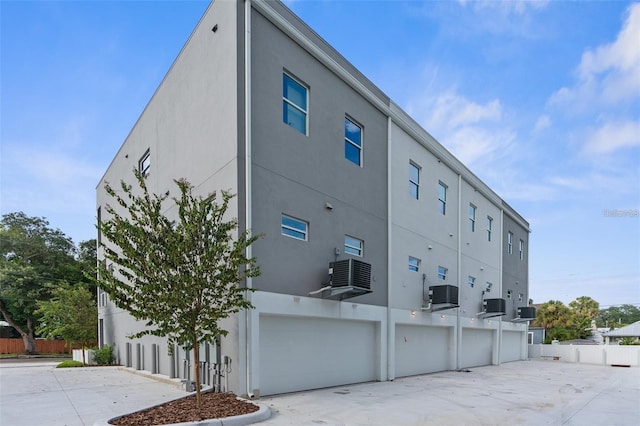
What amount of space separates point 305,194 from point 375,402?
526 centimetres

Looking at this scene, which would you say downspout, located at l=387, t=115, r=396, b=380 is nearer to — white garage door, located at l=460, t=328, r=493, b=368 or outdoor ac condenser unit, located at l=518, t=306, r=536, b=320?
white garage door, located at l=460, t=328, r=493, b=368

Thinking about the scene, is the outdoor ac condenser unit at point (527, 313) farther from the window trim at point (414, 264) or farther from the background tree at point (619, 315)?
the background tree at point (619, 315)

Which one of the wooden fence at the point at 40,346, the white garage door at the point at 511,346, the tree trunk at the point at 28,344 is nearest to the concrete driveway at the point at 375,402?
the white garage door at the point at 511,346

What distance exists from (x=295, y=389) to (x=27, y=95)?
13.1 metres

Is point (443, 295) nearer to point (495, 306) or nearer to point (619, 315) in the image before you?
point (495, 306)

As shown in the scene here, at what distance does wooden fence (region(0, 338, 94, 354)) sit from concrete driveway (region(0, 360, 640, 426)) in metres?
22.6

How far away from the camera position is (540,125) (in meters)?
18.3

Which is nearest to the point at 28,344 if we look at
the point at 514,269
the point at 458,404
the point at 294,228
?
the point at 294,228

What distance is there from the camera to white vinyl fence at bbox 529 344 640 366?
24.5m

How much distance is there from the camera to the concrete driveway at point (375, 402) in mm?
7727

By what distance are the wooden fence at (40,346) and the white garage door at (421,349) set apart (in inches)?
1134

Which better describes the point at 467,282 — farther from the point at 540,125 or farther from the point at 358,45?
the point at 358,45

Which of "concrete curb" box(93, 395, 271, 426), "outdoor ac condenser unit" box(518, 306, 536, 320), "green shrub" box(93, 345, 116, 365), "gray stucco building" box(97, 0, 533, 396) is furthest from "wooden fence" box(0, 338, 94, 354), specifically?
"outdoor ac condenser unit" box(518, 306, 536, 320)

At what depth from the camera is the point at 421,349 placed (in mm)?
16328
